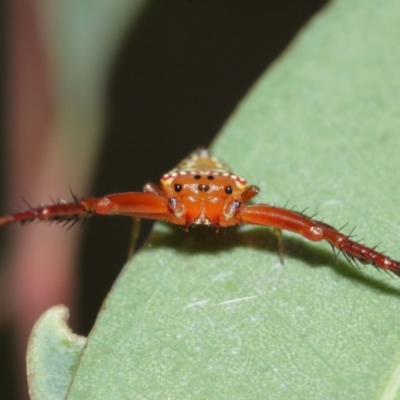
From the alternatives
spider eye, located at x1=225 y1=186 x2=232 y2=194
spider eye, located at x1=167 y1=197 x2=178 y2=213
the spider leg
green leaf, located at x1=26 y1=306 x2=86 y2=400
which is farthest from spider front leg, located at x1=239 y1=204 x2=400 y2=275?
green leaf, located at x1=26 y1=306 x2=86 y2=400

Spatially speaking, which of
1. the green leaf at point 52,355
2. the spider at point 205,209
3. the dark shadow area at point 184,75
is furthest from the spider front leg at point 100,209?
the dark shadow area at point 184,75

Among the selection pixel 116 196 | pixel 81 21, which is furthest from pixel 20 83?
pixel 116 196

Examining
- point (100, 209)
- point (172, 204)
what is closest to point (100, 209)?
point (100, 209)

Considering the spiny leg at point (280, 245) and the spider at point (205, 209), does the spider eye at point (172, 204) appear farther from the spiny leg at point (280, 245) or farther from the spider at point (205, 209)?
the spiny leg at point (280, 245)

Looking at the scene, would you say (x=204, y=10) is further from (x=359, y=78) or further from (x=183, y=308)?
(x=183, y=308)

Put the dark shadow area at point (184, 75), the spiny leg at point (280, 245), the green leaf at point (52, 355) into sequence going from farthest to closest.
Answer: the dark shadow area at point (184, 75)
the spiny leg at point (280, 245)
the green leaf at point (52, 355)

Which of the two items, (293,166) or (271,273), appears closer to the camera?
(271,273)
